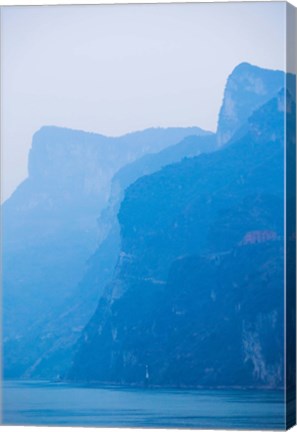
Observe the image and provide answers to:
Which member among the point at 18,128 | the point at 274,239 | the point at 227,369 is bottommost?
the point at 227,369

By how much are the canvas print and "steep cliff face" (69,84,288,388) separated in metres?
0.02

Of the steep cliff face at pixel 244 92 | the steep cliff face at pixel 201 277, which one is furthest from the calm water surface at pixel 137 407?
the steep cliff face at pixel 244 92

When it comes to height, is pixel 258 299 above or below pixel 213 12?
below

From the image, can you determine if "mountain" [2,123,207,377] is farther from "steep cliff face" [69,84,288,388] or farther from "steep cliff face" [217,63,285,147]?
"steep cliff face" [217,63,285,147]

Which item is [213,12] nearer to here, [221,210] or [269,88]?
[269,88]

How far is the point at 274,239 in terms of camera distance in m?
15.1

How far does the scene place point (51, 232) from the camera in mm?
15867

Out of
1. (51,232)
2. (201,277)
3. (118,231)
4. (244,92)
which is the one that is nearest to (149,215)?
(118,231)

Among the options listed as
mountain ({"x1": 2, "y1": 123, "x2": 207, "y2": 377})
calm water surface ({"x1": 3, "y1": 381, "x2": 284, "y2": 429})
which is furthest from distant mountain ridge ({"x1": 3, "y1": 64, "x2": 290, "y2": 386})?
calm water surface ({"x1": 3, "y1": 381, "x2": 284, "y2": 429})

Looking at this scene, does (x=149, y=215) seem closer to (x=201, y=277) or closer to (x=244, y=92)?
(x=201, y=277)

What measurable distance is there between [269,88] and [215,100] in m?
0.59

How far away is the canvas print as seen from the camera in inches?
597

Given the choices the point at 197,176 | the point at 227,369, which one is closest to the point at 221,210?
the point at 197,176

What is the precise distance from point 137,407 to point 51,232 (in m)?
2.04
